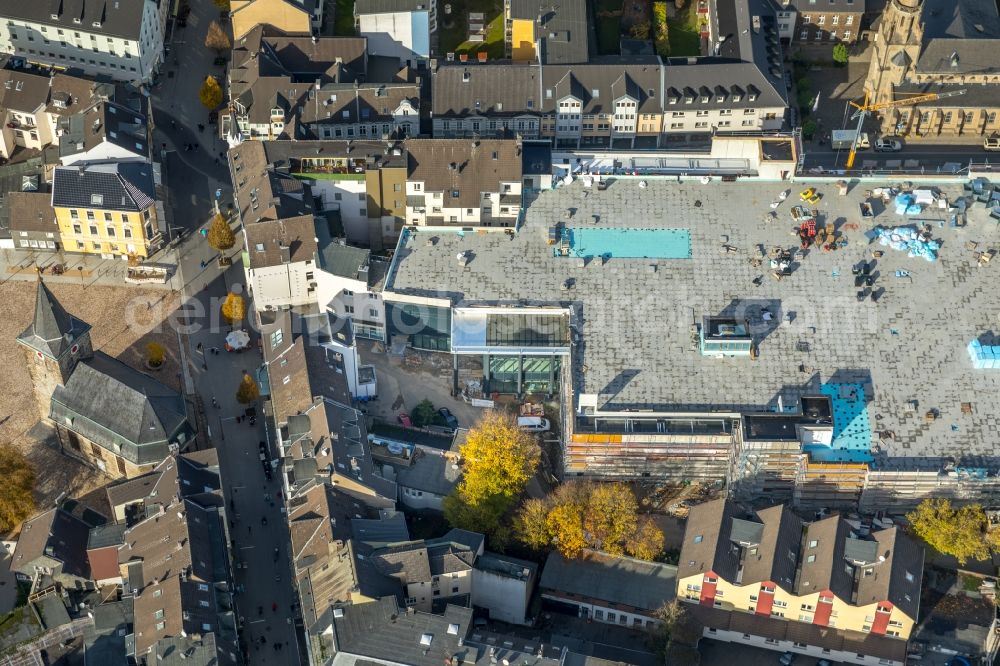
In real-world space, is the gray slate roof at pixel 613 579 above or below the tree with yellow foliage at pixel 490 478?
below

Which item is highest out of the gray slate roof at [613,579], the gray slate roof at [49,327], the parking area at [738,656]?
the gray slate roof at [49,327]

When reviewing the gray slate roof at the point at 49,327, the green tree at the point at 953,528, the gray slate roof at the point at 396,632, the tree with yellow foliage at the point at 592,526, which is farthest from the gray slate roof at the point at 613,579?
the gray slate roof at the point at 49,327

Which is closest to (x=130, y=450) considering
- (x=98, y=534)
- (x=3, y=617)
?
(x=98, y=534)

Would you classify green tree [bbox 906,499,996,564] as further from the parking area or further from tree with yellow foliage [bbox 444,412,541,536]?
tree with yellow foliage [bbox 444,412,541,536]

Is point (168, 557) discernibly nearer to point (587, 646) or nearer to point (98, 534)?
point (98, 534)

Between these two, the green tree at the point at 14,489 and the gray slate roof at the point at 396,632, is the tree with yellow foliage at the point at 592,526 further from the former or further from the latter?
the green tree at the point at 14,489
